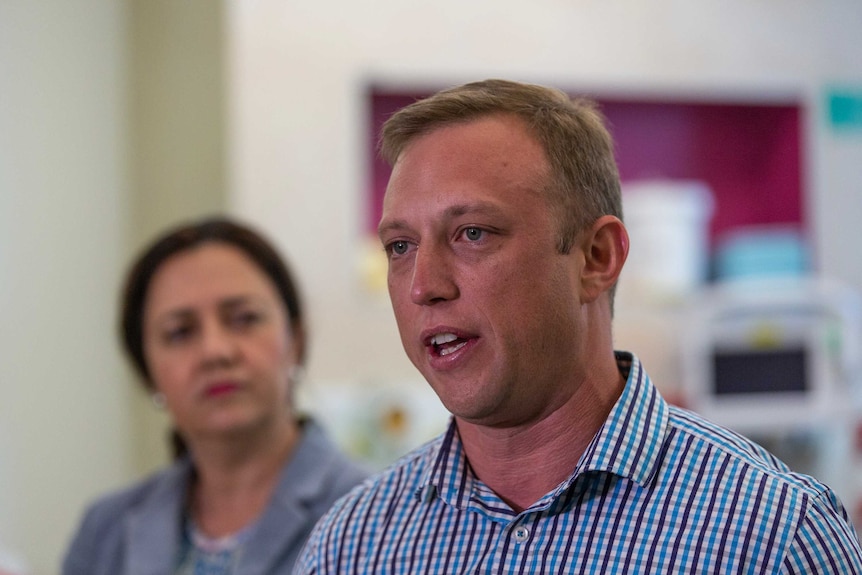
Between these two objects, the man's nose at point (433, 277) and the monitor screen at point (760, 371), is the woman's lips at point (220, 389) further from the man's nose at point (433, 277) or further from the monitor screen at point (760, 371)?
the monitor screen at point (760, 371)

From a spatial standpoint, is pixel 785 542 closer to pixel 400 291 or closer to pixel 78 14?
pixel 400 291

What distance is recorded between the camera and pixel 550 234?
3.02ft

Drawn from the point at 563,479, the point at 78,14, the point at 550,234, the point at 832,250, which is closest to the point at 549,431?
the point at 563,479

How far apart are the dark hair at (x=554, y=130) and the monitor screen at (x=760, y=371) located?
2210 millimetres

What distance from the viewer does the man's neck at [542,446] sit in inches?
37.6

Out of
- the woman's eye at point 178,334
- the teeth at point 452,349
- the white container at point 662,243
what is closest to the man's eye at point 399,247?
the teeth at point 452,349

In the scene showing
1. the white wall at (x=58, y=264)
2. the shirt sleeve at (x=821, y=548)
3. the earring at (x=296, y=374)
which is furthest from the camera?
the white wall at (x=58, y=264)

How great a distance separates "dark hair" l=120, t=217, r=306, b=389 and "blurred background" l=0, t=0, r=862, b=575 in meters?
0.77

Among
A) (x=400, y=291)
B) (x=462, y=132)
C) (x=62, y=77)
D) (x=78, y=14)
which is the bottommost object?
→ (x=400, y=291)

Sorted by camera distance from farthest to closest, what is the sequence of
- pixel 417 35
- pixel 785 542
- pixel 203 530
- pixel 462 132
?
1. pixel 417 35
2. pixel 203 530
3. pixel 462 132
4. pixel 785 542

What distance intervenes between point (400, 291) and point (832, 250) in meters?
2.65

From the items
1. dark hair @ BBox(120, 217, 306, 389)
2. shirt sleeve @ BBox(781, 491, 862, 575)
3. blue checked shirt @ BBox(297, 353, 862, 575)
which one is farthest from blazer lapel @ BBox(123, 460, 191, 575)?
shirt sleeve @ BBox(781, 491, 862, 575)

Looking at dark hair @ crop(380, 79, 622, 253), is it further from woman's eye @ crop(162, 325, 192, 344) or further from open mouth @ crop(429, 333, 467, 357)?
woman's eye @ crop(162, 325, 192, 344)

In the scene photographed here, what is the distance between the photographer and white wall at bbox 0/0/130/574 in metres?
2.51
